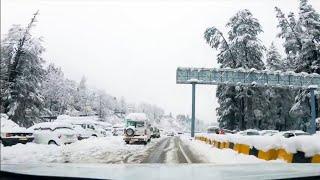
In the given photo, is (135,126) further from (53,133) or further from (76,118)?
(53,133)

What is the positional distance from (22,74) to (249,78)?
11.6ft

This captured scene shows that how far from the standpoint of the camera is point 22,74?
159 inches

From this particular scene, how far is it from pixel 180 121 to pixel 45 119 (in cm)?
211

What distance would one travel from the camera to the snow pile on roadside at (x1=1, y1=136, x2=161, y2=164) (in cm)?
381

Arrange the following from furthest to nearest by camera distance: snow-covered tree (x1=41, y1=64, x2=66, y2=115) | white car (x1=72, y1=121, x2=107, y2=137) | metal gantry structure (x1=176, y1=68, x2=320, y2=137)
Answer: metal gantry structure (x1=176, y1=68, x2=320, y2=137) < white car (x1=72, y1=121, x2=107, y2=137) < snow-covered tree (x1=41, y1=64, x2=66, y2=115)

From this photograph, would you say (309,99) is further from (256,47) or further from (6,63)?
(6,63)

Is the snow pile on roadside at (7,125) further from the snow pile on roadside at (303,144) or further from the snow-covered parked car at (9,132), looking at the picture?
the snow pile on roadside at (303,144)

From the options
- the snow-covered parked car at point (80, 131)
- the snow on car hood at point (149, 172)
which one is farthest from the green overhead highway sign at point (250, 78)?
the snow on car hood at point (149, 172)

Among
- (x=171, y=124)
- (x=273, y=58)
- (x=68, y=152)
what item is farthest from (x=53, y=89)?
(x=273, y=58)

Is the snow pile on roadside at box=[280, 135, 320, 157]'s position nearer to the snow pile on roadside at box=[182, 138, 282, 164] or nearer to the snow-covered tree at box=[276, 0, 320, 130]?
the snow pile on roadside at box=[182, 138, 282, 164]

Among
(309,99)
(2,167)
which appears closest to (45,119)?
(2,167)

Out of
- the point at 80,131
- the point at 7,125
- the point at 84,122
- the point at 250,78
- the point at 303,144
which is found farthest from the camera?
the point at 303,144

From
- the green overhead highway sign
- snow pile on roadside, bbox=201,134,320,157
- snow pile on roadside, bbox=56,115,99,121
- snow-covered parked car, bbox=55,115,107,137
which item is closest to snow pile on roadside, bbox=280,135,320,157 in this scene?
snow pile on roadside, bbox=201,134,320,157

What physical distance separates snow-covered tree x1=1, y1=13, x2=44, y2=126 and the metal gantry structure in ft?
6.11
